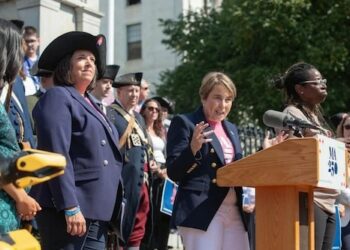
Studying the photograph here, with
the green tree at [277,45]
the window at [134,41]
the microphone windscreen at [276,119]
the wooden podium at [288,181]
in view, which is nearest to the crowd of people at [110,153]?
the microphone windscreen at [276,119]

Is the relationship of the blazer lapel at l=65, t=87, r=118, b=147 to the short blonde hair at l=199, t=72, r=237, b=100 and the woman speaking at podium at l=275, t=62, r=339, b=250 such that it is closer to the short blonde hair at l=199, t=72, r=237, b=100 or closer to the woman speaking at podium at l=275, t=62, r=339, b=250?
the short blonde hair at l=199, t=72, r=237, b=100

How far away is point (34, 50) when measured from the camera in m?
7.10

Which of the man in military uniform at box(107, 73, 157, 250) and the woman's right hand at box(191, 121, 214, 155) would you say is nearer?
the woman's right hand at box(191, 121, 214, 155)

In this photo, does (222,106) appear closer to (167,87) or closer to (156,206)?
(156,206)

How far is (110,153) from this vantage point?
3.83 m

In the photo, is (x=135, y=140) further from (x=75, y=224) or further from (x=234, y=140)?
(x=75, y=224)

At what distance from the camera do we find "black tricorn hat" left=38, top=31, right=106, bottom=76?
157 inches

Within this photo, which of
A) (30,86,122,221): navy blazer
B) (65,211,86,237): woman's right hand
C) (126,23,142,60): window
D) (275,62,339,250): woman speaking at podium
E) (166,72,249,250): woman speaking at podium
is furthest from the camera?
(126,23,142,60): window

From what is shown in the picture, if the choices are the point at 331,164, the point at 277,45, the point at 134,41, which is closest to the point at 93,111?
the point at 331,164

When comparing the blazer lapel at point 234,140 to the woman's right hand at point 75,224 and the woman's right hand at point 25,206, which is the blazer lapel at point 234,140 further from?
the woman's right hand at point 25,206

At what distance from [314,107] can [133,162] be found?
1750 millimetres

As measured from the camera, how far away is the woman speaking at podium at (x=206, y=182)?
169 inches

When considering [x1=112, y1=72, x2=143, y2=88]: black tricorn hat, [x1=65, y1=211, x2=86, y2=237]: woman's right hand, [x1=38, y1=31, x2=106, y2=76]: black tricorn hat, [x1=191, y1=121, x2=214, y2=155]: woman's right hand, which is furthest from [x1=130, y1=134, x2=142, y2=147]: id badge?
[x1=65, y1=211, x2=86, y2=237]: woman's right hand

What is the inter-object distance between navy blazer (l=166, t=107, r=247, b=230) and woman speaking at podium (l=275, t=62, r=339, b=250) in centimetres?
58
